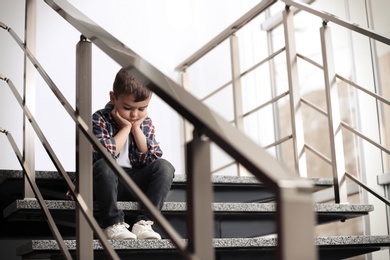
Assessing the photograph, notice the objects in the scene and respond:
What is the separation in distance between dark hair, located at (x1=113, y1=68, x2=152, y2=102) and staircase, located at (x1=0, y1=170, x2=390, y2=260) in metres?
0.34

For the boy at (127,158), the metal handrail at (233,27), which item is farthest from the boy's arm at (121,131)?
the metal handrail at (233,27)

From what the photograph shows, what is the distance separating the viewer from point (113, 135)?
2.16m

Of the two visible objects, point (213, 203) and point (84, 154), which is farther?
point (213, 203)

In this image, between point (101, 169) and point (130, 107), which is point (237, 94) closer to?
point (130, 107)

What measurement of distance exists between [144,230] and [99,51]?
193 cm

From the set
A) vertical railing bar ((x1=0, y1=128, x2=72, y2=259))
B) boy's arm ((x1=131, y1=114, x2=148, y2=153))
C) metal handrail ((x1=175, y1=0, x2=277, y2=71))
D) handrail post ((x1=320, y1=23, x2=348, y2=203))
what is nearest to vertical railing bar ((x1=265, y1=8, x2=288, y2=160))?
metal handrail ((x1=175, y1=0, x2=277, y2=71))

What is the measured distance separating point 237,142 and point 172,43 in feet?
10.5

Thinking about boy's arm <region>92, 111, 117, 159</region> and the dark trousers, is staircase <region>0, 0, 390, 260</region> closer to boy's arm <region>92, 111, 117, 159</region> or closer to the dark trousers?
the dark trousers

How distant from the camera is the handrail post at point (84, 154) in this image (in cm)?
134

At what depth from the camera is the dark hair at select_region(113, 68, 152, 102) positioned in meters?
2.00

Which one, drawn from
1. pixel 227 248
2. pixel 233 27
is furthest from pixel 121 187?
pixel 233 27

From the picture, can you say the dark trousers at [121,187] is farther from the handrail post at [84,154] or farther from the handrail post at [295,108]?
the handrail post at [295,108]

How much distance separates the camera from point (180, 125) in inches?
150

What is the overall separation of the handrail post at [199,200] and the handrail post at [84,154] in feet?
1.78
